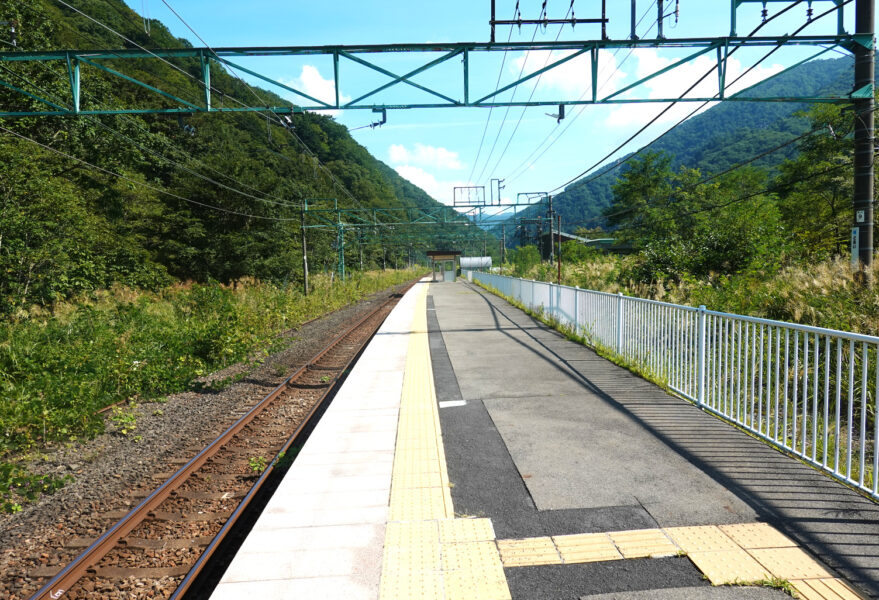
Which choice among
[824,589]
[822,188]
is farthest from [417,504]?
[822,188]

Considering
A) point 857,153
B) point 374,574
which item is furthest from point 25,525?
point 857,153

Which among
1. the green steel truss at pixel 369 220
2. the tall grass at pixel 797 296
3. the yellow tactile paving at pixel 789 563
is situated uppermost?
the green steel truss at pixel 369 220

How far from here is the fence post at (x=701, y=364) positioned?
638 cm

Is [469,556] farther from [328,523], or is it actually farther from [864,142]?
[864,142]

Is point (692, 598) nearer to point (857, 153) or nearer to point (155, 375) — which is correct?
point (155, 375)

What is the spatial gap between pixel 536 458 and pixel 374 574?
2382 millimetres

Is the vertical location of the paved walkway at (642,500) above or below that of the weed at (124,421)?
above

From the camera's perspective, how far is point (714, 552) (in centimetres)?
322

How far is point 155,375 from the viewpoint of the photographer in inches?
342

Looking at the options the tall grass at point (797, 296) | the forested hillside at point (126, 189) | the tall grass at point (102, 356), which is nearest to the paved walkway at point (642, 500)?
the tall grass at point (797, 296)

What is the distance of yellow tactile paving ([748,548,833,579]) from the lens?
116 inches

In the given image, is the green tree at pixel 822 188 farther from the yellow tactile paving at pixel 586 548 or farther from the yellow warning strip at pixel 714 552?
the yellow tactile paving at pixel 586 548

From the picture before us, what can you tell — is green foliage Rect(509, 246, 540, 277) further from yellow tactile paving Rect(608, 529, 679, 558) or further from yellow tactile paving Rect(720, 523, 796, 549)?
yellow tactile paving Rect(608, 529, 679, 558)

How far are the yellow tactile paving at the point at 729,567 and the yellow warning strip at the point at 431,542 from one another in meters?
1.21
